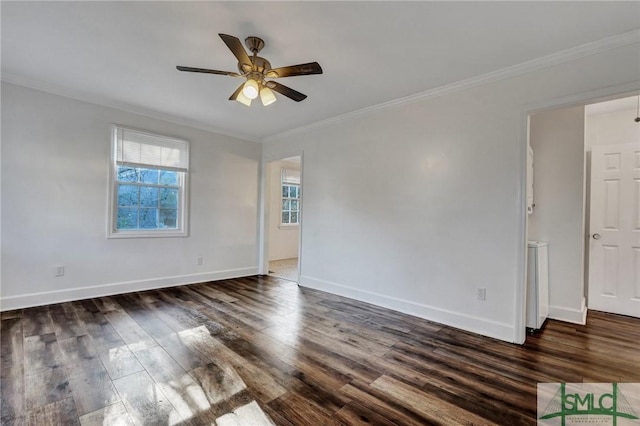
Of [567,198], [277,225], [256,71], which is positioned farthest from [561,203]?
[277,225]

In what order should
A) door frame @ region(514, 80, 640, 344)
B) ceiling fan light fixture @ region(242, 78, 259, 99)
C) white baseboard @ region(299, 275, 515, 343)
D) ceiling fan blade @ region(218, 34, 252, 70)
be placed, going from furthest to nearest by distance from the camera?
1. white baseboard @ region(299, 275, 515, 343)
2. door frame @ region(514, 80, 640, 344)
3. ceiling fan light fixture @ region(242, 78, 259, 99)
4. ceiling fan blade @ region(218, 34, 252, 70)

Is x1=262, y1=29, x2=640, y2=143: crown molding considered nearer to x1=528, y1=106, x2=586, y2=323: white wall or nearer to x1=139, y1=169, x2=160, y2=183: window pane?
x1=528, y1=106, x2=586, y2=323: white wall

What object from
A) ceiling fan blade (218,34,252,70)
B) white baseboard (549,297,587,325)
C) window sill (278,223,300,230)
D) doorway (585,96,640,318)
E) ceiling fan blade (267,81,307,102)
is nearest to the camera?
ceiling fan blade (218,34,252,70)

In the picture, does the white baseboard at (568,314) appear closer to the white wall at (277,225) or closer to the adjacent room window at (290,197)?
the white wall at (277,225)

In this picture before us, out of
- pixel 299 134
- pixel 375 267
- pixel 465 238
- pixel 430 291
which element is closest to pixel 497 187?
pixel 465 238

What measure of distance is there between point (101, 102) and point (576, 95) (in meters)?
5.26

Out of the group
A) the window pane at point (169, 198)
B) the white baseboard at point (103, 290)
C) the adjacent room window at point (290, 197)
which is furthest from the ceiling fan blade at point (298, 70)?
the adjacent room window at point (290, 197)

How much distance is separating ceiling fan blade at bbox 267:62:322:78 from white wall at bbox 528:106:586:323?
2.71 meters

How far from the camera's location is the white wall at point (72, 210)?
10.5 ft

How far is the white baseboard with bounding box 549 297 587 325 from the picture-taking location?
3.12 meters

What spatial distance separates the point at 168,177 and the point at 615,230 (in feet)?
20.2

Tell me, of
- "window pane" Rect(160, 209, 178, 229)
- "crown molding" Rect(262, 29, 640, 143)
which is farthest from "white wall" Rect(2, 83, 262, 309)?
"crown molding" Rect(262, 29, 640, 143)

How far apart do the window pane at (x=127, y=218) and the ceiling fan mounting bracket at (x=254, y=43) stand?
305 centimetres

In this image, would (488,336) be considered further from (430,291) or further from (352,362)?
(352,362)
